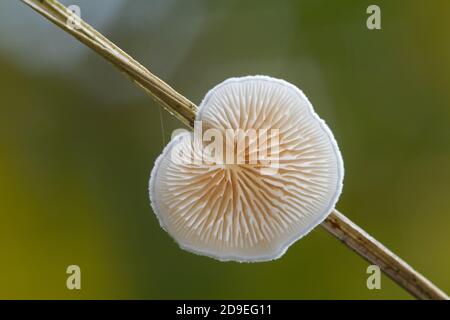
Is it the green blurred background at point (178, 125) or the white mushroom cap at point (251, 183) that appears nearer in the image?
the white mushroom cap at point (251, 183)

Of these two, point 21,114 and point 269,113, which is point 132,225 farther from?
point 269,113

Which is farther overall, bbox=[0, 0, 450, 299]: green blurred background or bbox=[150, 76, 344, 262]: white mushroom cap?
bbox=[0, 0, 450, 299]: green blurred background

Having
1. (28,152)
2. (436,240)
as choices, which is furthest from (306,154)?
(28,152)

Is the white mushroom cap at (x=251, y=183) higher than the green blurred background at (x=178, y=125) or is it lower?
lower

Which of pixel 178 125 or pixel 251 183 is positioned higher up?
pixel 178 125

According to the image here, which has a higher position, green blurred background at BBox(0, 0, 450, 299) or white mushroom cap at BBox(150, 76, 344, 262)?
green blurred background at BBox(0, 0, 450, 299)
